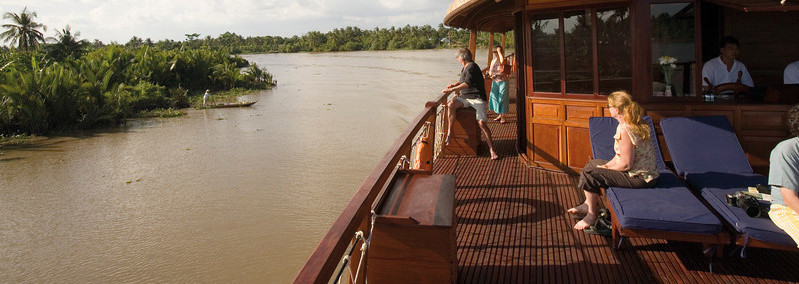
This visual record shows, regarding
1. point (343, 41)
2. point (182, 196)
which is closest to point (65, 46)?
point (182, 196)

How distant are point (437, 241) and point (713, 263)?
6.69 ft

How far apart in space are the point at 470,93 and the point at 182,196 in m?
7.46

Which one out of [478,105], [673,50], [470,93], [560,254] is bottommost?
[560,254]

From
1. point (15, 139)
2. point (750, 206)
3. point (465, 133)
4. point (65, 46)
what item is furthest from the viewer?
point (65, 46)

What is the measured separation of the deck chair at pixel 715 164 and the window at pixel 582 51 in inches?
34.7

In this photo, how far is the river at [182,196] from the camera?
27.9ft

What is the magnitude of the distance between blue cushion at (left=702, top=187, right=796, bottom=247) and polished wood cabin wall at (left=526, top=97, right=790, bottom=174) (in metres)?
1.70

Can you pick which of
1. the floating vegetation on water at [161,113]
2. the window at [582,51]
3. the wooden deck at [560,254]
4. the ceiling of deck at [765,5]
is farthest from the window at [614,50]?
the floating vegetation on water at [161,113]

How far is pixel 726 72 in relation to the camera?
221 inches

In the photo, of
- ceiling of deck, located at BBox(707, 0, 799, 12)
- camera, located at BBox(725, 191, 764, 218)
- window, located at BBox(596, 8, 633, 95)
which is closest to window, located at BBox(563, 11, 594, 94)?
window, located at BBox(596, 8, 633, 95)

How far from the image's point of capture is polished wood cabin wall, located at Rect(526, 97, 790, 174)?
5.08 metres

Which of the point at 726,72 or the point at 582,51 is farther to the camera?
the point at 582,51

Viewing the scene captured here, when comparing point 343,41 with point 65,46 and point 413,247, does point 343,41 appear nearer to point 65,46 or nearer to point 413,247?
point 65,46

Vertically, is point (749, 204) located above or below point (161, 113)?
below
